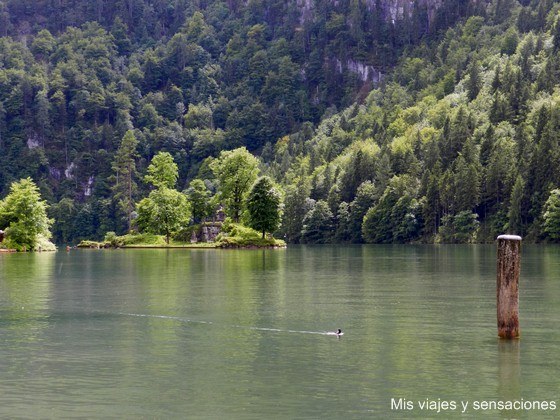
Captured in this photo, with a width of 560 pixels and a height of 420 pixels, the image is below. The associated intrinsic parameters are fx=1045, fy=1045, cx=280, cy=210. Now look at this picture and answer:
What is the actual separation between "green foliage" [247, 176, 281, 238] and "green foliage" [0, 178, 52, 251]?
116ft

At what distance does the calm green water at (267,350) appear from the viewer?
35594mm

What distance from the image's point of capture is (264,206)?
175625mm

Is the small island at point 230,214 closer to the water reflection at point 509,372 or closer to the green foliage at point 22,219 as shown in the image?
the green foliage at point 22,219

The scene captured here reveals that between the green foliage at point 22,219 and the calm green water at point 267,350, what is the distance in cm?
8996

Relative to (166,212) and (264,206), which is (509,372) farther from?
(166,212)

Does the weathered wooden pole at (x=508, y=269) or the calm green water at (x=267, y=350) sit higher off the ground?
the weathered wooden pole at (x=508, y=269)

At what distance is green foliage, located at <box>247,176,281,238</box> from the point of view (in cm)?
17625

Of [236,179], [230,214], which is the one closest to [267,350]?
[236,179]

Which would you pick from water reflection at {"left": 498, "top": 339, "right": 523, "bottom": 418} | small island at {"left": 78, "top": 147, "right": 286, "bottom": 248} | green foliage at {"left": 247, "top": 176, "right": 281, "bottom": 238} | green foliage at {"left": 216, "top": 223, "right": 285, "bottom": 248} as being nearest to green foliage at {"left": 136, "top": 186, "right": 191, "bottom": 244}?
small island at {"left": 78, "top": 147, "right": 286, "bottom": 248}

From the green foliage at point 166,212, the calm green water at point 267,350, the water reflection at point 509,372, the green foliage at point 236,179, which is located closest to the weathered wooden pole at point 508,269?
the water reflection at point 509,372

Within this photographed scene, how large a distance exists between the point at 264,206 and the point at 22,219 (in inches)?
1568

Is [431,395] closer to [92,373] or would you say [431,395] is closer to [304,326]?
[92,373]

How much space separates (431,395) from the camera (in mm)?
36156

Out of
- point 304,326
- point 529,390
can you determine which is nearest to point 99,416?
point 529,390
